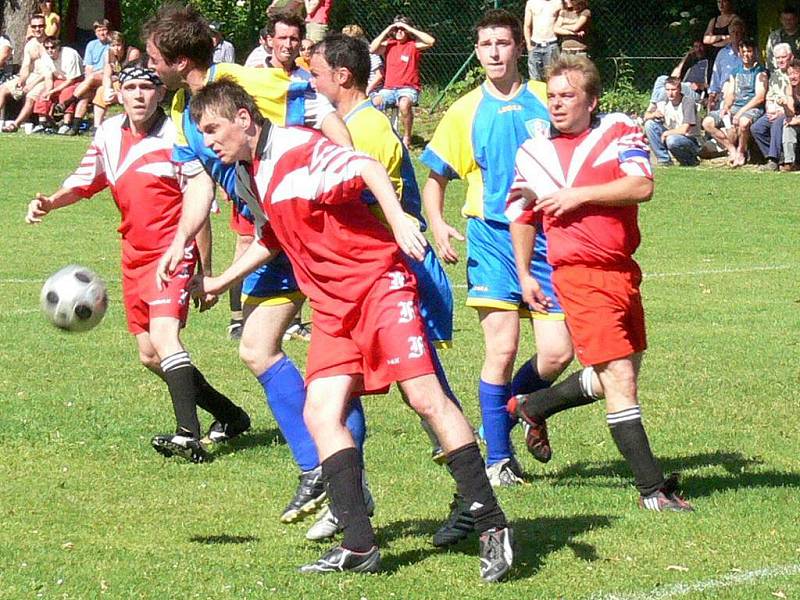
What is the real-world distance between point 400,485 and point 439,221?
1243 mm

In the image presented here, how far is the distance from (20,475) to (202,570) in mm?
1874

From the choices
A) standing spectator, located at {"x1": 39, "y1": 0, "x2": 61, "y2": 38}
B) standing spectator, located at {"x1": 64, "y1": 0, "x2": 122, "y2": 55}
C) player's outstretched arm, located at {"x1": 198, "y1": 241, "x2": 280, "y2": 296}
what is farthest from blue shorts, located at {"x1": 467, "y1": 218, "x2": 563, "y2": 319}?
standing spectator, located at {"x1": 64, "y1": 0, "x2": 122, "y2": 55}

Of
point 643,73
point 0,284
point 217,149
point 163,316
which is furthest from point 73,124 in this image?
point 217,149

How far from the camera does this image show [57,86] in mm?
26203

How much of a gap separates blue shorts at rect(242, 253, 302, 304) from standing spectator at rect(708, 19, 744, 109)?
51.9 feet

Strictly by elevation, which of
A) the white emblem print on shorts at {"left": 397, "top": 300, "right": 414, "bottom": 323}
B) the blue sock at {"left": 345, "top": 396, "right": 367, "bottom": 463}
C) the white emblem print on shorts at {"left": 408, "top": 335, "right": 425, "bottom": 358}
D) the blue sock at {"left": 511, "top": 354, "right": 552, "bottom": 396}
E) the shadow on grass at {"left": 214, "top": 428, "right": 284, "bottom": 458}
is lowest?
the shadow on grass at {"left": 214, "top": 428, "right": 284, "bottom": 458}

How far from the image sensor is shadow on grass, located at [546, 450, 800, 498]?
269 inches

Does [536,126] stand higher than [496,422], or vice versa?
[536,126]

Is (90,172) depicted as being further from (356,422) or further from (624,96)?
(624,96)

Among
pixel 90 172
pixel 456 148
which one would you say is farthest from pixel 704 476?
pixel 90 172

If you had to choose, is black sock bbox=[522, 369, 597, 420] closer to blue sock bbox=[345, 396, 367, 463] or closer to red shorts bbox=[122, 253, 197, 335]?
blue sock bbox=[345, 396, 367, 463]

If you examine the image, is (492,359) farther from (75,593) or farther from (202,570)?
(75,593)

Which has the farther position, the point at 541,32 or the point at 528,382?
the point at 541,32

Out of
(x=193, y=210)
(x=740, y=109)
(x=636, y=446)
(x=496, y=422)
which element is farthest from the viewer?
(x=740, y=109)
